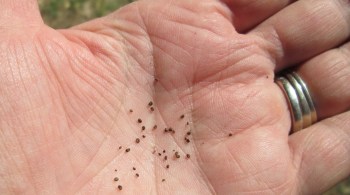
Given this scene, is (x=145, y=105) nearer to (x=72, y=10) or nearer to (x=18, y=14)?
(x=18, y=14)

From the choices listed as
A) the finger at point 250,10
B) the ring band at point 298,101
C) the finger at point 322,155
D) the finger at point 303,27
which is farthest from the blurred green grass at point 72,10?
the finger at point 322,155

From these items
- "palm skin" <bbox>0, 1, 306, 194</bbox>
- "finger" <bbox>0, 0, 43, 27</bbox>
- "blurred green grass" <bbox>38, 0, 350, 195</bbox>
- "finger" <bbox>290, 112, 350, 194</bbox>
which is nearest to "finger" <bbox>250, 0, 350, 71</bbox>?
"palm skin" <bbox>0, 1, 306, 194</bbox>

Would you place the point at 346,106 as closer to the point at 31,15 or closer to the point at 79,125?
the point at 79,125

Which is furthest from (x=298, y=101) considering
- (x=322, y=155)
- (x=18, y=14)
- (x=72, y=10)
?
(x=72, y=10)

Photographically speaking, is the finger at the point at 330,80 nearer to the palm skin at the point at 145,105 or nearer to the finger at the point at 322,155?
the finger at the point at 322,155

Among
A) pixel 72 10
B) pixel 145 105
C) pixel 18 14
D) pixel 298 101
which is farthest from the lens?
pixel 72 10

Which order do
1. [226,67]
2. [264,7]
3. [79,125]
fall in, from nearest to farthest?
[79,125] < [226,67] < [264,7]

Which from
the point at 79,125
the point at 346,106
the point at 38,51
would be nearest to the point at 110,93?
the point at 79,125
